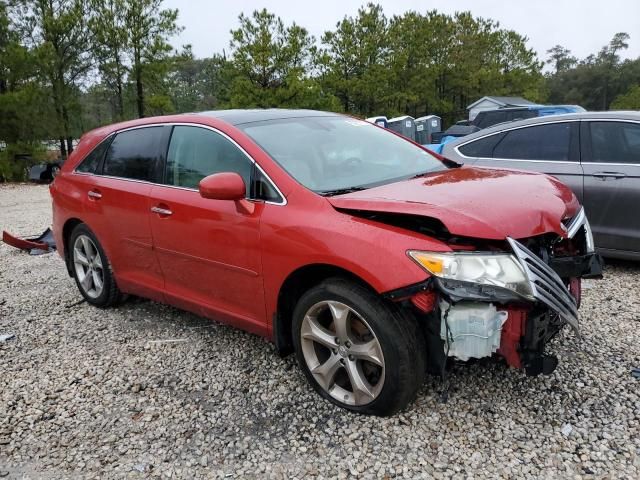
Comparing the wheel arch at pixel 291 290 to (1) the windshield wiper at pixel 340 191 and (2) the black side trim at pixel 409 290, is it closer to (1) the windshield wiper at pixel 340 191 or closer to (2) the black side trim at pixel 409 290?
(2) the black side trim at pixel 409 290

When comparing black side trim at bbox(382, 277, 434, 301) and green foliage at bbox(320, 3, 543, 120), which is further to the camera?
green foliage at bbox(320, 3, 543, 120)

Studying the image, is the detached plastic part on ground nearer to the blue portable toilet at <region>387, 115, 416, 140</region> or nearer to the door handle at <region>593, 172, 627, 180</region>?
the door handle at <region>593, 172, 627, 180</region>

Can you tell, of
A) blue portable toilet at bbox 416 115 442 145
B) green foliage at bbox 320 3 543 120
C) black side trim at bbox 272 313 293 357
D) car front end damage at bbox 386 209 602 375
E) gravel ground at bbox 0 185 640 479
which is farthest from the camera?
green foliage at bbox 320 3 543 120

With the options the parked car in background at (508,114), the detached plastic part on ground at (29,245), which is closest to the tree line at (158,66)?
the parked car in background at (508,114)

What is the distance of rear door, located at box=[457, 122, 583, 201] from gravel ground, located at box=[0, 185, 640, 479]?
155 cm

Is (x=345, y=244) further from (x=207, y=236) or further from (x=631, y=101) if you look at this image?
(x=631, y=101)

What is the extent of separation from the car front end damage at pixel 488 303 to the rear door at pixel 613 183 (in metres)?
2.72

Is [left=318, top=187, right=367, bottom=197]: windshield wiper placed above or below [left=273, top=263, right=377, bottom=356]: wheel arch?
above

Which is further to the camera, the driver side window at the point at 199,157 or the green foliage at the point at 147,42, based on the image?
the green foliage at the point at 147,42

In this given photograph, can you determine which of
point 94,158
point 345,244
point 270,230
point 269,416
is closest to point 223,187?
point 270,230

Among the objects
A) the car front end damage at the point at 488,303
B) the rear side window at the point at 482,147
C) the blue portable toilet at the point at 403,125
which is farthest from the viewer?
the blue portable toilet at the point at 403,125

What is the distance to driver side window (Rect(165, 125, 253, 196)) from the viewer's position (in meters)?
3.20

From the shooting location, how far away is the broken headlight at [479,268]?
2311 millimetres

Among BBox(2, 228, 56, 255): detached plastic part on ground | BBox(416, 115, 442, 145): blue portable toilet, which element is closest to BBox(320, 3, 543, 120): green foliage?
BBox(416, 115, 442, 145): blue portable toilet
